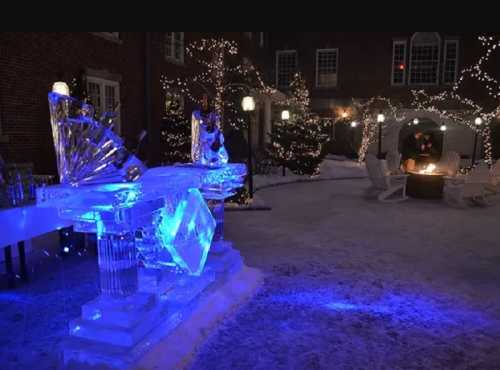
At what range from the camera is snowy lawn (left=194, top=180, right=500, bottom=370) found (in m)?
3.53

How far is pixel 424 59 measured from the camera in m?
25.4

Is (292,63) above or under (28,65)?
above

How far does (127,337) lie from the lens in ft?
10.3

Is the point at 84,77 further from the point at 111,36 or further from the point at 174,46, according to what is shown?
the point at 174,46

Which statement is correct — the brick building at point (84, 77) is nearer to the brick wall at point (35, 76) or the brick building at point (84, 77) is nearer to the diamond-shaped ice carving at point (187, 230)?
the brick wall at point (35, 76)

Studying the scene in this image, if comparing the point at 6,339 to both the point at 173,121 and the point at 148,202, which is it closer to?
the point at 148,202

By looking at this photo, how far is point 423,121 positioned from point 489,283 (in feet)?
79.4

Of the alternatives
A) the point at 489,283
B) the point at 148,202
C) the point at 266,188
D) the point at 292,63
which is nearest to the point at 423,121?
the point at 292,63

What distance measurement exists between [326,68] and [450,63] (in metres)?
7.36

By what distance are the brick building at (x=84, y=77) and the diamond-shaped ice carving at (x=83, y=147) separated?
20.5 feet

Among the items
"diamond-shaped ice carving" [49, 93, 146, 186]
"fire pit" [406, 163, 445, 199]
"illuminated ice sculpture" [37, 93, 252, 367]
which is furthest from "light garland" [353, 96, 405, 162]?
"diamond-shaped ice carving" [49, 93, 146, 186]

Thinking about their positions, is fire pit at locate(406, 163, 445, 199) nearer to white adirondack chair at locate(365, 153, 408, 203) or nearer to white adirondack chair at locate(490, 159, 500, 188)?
white adirondack chair at locate(365, 153, 408, 203)

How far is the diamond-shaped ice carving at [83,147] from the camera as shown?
2.98 m

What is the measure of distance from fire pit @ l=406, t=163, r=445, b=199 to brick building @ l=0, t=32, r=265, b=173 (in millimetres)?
7674
